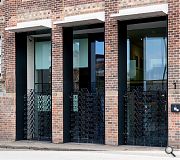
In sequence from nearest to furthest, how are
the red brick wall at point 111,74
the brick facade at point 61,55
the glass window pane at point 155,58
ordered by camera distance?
the brick facade at point 61,55, the red brick wall at point 111,74, the glass window pane at point 155,58

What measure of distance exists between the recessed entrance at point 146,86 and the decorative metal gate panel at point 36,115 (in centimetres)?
346

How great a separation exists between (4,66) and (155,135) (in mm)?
6733

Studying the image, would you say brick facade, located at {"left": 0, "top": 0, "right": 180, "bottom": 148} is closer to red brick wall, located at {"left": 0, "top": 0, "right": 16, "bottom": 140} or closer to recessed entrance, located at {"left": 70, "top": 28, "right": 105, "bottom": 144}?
red brick wall, located at {"left": 0, "top": 0, "right": 16, "bottom": 140}

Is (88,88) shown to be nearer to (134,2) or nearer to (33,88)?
(33,88)

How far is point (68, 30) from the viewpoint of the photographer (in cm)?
1734

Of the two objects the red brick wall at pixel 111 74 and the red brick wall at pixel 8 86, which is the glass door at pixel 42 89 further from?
the red brick wall at pixel 111 74

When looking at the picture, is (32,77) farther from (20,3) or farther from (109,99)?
(109,99)

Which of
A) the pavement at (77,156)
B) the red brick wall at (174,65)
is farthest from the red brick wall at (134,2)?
the pavement at (77,156)

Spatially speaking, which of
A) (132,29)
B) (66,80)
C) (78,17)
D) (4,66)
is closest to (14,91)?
(4,66)

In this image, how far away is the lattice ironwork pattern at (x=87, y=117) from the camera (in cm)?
1694

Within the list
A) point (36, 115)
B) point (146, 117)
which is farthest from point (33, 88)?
point (146, 117)

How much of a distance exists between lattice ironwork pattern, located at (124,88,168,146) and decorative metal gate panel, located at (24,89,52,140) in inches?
145

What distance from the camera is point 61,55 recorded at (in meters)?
17.0

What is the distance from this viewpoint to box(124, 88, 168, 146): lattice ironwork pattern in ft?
51.9
